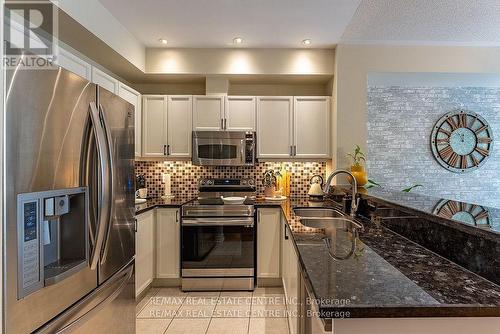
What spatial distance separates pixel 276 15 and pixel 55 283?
8.26 feet

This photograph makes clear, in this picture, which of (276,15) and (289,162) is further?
(289,162)

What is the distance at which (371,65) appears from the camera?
3.10 m

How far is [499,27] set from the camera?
2715 mm

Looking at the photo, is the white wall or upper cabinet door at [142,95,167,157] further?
upper cabinet door at [142,95,167,157]

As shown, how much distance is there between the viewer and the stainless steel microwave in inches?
127

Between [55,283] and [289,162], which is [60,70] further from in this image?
[289,162]

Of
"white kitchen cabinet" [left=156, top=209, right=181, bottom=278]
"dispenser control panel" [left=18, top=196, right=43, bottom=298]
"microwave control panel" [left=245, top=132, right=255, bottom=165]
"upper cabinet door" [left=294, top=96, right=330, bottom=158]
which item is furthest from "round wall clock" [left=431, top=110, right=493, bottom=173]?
"dispenser control panel" [left=18, top=196, right=43, bottom=298]

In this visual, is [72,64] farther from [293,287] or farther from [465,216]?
[465,216]

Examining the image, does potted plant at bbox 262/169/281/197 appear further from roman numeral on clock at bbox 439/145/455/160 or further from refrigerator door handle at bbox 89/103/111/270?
roman numeral on clock at bbox 439/145/455/160

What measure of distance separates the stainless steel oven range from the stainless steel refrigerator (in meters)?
1.20

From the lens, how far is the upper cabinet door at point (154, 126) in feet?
10.8

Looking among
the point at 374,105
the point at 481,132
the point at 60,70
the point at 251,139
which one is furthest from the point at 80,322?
the point at 481,132

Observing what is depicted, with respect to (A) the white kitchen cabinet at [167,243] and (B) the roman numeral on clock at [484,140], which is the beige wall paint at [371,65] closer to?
(B) the roman numeral on clock at [484,140]

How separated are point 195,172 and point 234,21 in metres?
1.82
